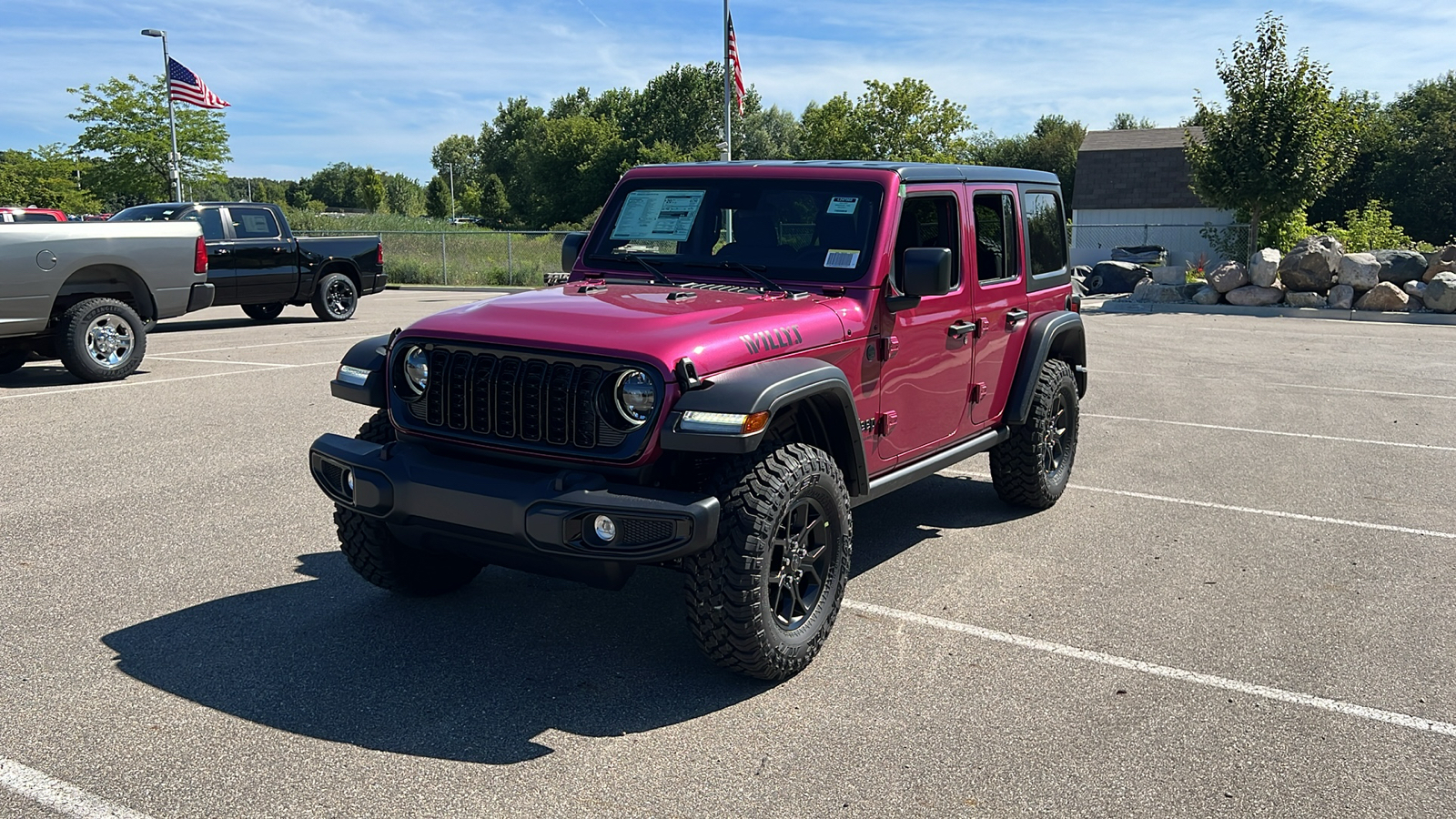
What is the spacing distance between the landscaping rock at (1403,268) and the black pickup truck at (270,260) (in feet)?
61.8

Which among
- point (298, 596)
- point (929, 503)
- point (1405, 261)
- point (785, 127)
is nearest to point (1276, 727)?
point (929, 503)

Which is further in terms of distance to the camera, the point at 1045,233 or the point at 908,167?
the point at 1045,233

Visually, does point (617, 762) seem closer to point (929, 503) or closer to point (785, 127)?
point (929, 503)

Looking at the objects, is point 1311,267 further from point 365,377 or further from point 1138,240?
point 1138,240

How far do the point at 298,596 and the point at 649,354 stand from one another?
88.6 inches

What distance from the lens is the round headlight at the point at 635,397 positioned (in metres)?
3.95

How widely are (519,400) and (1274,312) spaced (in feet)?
71.9

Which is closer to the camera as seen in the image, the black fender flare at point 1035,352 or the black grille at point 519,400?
the black grille at point 519,400

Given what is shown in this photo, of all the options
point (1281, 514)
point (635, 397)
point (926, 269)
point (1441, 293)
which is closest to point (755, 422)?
point (635, 397)

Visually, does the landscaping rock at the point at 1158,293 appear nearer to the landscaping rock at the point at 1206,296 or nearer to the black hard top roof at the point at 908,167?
the landscaping rock at the point at 1206,296

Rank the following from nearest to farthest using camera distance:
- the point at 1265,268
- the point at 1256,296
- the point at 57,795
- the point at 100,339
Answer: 1. the point at 57,795
2. the point at 100,339
3. the point at 1265,268
4. the point at 1256,296

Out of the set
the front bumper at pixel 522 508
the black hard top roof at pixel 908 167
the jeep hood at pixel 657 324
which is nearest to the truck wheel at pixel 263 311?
the black hard top roof at pixel 908 167

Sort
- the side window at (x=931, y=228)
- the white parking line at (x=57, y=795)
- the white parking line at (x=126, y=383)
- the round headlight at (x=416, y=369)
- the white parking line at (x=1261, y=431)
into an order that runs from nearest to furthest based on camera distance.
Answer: the white parking line at (x=57, y=795) → the round headlight at (x=416, y=369) → the side window at (x=931, y=228) → the white parking line at (x=1261, y=431) → the white parking line at (x=126, y=383)

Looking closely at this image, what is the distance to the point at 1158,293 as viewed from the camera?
2492cm
